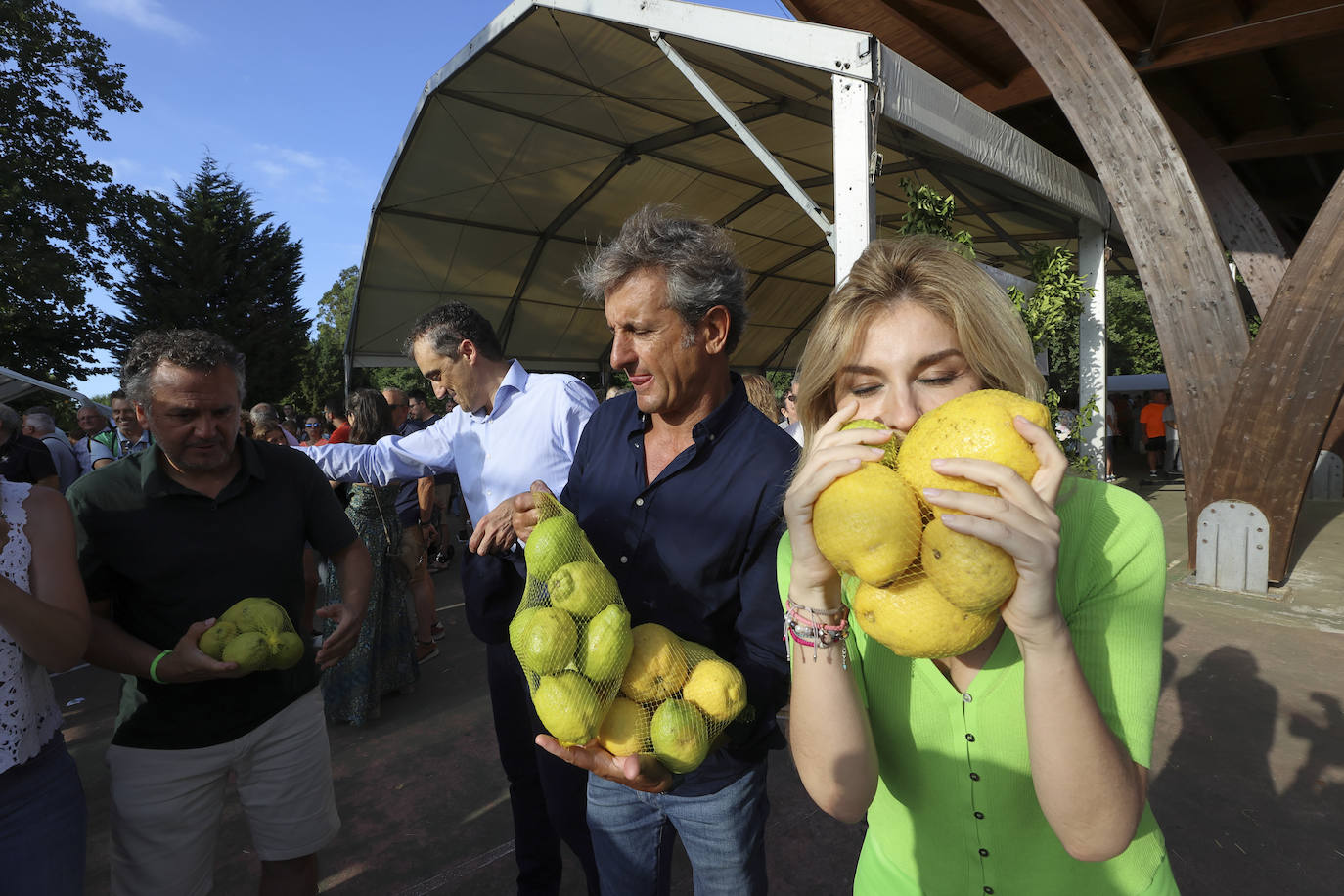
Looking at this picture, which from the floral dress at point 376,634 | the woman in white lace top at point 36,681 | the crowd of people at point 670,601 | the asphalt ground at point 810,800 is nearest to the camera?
the crowd of people at point 670,601

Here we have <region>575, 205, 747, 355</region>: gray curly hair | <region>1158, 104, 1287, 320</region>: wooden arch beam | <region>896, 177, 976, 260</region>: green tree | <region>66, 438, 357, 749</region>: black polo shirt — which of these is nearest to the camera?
<region>575, 205, 747, 355</region>: gray curly hair

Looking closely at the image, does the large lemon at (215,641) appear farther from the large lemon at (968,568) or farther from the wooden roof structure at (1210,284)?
the wooden roof structure at (1210,284)

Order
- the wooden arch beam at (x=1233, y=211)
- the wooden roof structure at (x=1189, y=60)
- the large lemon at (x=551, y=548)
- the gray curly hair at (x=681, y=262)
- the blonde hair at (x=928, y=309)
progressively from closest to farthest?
the blonde hair at (x=928, y=309), the large lemon at (x=551, y=548), the gray curly hair at (x=681, y=262), the wooden roof structure at (x=1189, y=60), the wooden arch beam at (x=1233, y=211)

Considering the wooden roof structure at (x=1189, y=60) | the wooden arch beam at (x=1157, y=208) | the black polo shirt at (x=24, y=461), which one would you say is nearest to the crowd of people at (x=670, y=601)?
the black polo shirt at (x=24, y=461)

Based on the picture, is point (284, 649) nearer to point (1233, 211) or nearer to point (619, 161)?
point (619, 161)

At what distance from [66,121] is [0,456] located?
21.4 meters

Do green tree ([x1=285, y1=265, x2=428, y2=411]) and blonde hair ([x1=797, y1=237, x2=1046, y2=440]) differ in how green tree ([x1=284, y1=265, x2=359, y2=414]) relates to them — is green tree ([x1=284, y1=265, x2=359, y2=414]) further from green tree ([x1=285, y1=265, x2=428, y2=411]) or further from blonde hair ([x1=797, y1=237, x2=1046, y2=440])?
blonde hair ([x1=797, y1=237, x2=1046, y2=440])

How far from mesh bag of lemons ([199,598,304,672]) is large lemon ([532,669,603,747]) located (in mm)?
1312

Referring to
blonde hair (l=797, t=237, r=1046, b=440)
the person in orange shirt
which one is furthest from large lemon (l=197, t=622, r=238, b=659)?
the person in orange shirt

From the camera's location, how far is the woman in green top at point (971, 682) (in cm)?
99

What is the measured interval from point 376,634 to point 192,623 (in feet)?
8.46

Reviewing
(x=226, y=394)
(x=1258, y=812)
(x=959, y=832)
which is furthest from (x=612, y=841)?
(x=1258, y=812)

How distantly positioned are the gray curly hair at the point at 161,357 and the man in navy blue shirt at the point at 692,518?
1386 millimetres

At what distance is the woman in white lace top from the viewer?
5.87ft
